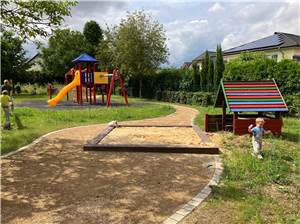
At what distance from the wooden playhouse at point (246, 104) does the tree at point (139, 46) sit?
738 inches

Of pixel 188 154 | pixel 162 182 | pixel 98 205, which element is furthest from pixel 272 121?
pixel 98 205

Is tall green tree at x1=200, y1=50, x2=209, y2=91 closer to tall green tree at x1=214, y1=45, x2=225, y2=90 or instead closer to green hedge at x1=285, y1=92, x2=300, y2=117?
tall green tree at x1=214, y1=45, x2=225, y2=90

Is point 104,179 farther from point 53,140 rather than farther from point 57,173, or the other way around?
point 53,140

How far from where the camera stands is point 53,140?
9.34 meters

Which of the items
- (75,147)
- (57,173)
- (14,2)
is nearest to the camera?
(57,173)

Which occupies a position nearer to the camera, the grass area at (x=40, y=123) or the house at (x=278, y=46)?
the grass area at (x=40, y=123)

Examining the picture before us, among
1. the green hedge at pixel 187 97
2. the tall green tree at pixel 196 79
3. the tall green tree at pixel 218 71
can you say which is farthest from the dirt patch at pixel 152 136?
the tall green tree at pixel 196 79

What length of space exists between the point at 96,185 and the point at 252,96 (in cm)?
654

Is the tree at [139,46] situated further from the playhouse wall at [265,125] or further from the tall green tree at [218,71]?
the playhouse wall at [265,125]

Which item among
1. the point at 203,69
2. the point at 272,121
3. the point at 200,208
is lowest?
the point at 200,208

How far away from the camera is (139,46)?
1160 inches

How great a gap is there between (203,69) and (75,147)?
1774 cm

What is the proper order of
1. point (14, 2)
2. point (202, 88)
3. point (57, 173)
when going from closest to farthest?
point (57, 173) → point (14, 2) → point (202, 88)

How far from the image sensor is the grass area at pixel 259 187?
4382mm
